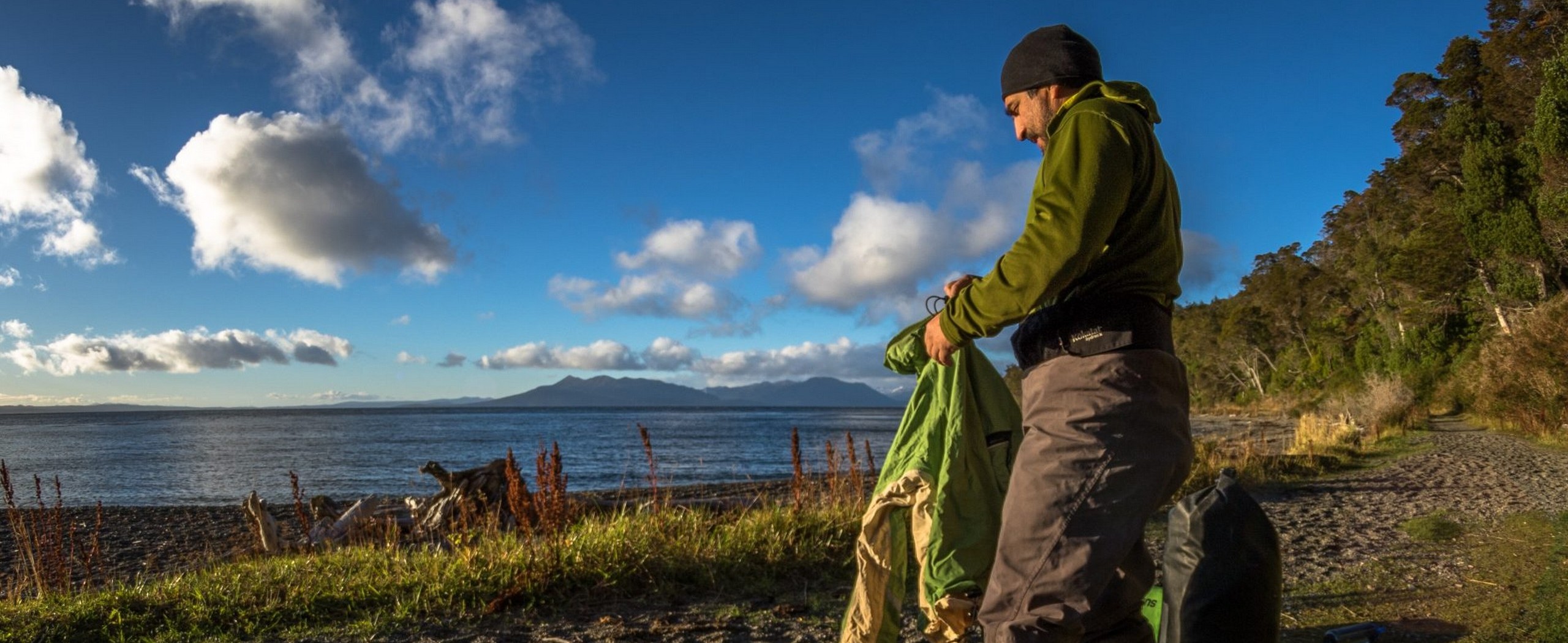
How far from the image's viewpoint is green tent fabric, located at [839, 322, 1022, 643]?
305 centimetres

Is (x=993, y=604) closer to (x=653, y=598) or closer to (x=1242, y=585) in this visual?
(x=1242, y=585)

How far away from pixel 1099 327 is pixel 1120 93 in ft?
1.92

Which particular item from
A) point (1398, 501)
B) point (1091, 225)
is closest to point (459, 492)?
point (1091, 225)

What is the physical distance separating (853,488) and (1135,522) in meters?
5.18

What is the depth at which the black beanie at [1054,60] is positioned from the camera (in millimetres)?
2279

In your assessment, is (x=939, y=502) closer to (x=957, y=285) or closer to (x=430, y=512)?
(x=957, y=285)

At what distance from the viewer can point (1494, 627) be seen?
3893mm

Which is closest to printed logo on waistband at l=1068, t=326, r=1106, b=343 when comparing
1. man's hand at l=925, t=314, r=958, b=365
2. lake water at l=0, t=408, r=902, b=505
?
man's hand at l=925, t=314, r=958, b=365

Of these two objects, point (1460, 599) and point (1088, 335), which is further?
point (1460, 599)

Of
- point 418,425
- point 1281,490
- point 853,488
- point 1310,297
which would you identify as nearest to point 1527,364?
point 1281,490

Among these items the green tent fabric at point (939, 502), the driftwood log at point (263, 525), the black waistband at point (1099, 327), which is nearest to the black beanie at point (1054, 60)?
the black waistband at point (1099, 327)

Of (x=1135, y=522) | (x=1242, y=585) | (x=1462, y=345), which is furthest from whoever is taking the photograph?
(x=1462, y=345)

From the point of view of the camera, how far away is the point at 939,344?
89.9 inches

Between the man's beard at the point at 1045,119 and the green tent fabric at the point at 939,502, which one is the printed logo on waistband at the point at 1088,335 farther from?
the green tent fabric at the point at 939,502
